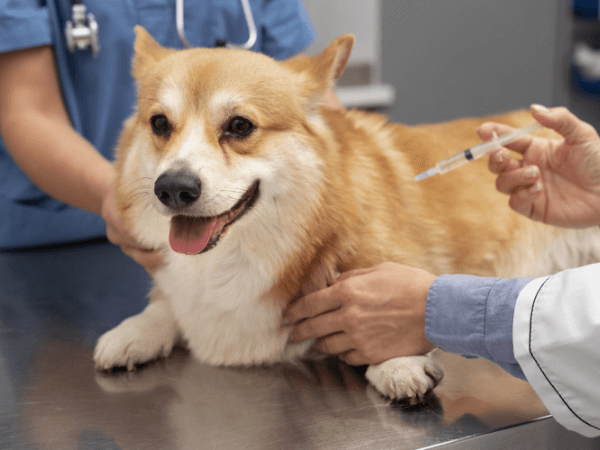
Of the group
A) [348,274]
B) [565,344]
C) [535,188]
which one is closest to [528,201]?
[535,188]

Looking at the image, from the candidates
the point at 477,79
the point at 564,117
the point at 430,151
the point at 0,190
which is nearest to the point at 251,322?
the point at 430,151

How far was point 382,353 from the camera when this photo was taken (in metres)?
0.80

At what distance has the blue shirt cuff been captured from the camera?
0.65m

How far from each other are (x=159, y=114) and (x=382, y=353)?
1.77ft

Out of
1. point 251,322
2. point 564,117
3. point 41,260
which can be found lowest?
point 41,260

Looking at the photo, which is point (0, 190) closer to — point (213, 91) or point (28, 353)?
point (28, 353)

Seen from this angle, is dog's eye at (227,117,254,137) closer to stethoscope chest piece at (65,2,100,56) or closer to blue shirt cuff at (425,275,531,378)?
blue shirt cuff at (425,275,531,378)

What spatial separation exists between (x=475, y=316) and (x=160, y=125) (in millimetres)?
596

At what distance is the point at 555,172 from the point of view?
3.51 feet

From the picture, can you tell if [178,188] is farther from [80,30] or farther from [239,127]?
[80,30]

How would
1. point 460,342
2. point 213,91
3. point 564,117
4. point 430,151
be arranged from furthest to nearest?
point 430,151 → point 564,117 → point 213,91 → point 460,342

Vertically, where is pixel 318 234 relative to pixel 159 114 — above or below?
below

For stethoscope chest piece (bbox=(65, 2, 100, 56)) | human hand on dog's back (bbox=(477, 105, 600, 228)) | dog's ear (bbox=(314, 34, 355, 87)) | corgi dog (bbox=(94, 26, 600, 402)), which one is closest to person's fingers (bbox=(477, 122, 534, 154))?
human hand on dog's back (bbox=(477, 105, 600, 228))

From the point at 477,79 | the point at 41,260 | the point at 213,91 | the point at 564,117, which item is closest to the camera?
the point at 213,91
